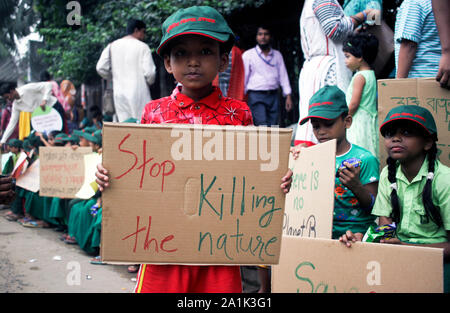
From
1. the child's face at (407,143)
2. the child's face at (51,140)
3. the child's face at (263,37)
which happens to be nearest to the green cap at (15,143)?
the child's face at (51,140)

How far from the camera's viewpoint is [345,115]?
122 inches

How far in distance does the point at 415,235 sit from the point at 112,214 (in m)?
1.67

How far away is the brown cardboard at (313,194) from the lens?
8.32 ft

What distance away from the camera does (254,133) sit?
176 centimetres

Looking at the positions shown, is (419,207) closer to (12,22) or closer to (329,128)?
(329,128)

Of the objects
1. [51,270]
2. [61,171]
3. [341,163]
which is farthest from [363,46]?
[61,171]

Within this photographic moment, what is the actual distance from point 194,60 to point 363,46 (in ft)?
7.67

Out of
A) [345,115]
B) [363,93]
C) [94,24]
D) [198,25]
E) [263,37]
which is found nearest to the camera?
[198,25]

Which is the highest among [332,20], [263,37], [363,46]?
[263,37]

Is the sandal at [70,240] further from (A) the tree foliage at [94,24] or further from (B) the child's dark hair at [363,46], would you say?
(B) the child's dark hair at [363,46]

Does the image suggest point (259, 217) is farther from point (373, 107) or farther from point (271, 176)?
point (373, 107)

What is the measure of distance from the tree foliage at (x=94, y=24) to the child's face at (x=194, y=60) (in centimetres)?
490

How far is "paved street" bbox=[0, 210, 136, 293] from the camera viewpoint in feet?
13.8
